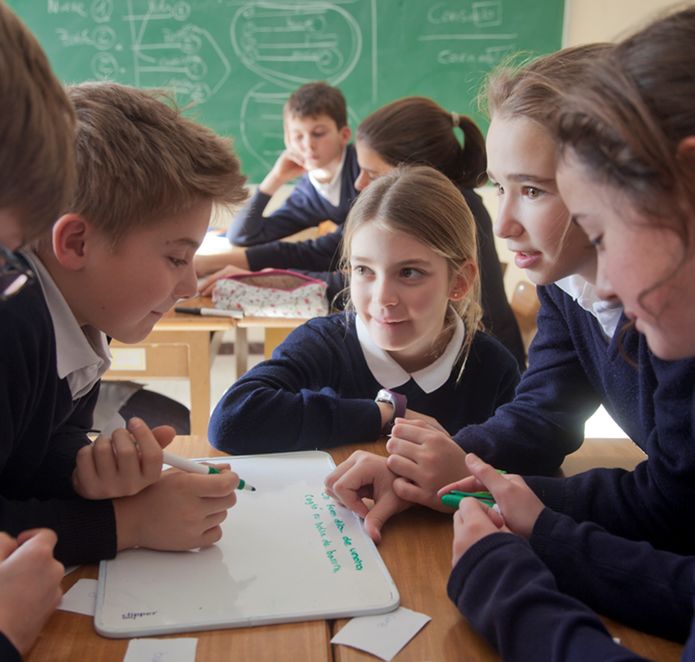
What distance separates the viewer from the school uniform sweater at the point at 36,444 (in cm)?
82

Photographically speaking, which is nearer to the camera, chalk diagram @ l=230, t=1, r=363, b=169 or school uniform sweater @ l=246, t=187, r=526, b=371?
school uniform sweater @ l=246, t=187, r=526, b=371

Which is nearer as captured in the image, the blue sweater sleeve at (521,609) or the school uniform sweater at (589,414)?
the blue sweater sleeve at (521,609)

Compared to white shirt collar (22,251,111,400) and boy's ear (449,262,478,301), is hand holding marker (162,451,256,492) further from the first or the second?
boy's ear (449,262,478,301)

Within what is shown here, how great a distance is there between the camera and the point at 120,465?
0.88 meters

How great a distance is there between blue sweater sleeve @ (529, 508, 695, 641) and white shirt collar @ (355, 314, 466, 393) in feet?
2.20

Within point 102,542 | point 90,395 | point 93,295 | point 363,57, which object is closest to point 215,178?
point 93,295

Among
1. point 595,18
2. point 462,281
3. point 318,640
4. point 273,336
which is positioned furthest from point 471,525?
point 595,18

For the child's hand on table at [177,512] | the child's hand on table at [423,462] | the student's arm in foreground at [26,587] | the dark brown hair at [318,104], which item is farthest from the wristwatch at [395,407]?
the dark brown hair at [318,104]

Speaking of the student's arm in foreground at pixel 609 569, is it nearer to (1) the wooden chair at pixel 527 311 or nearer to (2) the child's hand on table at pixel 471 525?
(2) the child's hand on table at pixel 471 525

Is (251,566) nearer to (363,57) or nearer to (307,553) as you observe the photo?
(307,553)

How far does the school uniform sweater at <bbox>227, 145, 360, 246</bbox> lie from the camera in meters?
3.00

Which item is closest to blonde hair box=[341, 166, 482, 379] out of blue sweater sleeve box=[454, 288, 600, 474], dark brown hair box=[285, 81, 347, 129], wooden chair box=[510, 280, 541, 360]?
blue sweater sleeve box=[454, 288, 600, 474]

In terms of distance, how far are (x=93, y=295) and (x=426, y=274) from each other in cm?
69

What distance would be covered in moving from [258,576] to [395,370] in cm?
75
